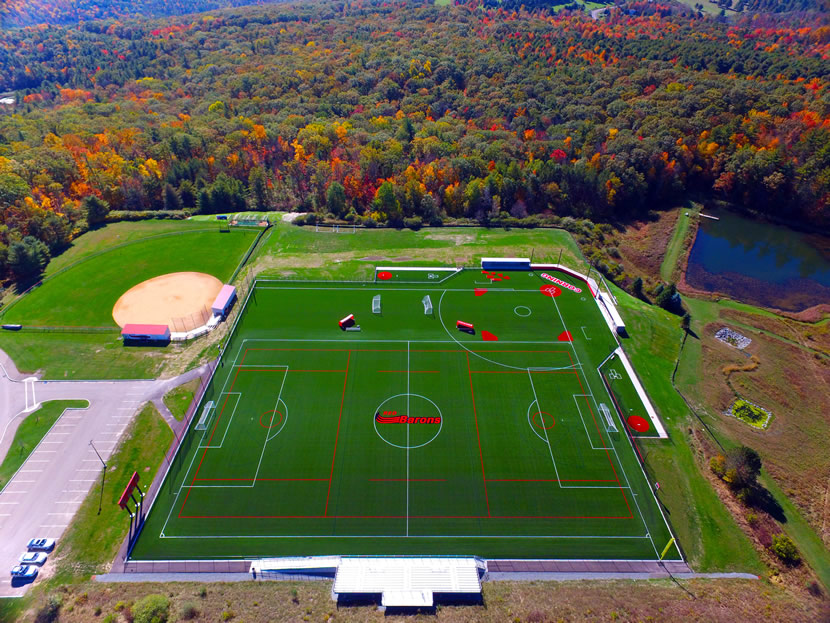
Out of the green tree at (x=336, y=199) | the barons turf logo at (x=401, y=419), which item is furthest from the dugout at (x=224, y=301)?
the green tree at (x=336, y=199)

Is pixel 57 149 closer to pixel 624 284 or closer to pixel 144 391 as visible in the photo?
pixel 144 391

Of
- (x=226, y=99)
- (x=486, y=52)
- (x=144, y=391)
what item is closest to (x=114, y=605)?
(x=144, y=391)

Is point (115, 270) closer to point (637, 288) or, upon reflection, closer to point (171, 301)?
point (171, 301)

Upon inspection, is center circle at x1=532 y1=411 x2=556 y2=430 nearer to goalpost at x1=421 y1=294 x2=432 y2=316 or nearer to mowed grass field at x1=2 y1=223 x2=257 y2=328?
goalpost at x1=421 y1=294 x2=432 y2=316

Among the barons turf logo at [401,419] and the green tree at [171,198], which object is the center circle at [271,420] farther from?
the green tree at [171,198]

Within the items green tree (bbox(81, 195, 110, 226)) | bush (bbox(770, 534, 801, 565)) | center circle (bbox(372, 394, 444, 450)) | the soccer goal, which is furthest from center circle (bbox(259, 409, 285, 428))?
green tree (bbox(81, 195, 110, 226))

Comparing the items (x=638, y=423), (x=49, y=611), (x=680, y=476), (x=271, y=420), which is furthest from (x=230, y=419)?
(x=680, y=476)
